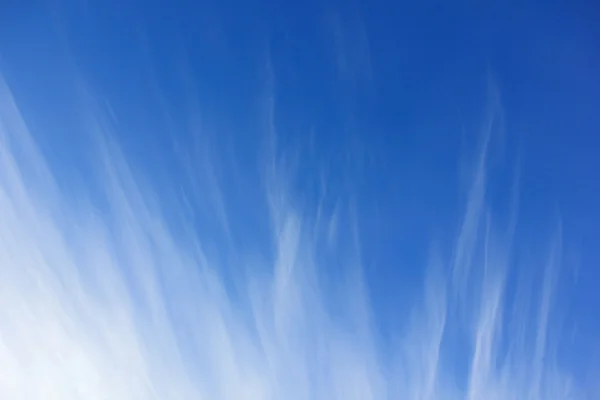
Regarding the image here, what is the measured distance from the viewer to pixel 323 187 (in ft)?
39.5

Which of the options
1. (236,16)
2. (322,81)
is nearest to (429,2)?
(322,81)

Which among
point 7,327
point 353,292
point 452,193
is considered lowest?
point 7,327

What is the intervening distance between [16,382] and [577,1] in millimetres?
20955

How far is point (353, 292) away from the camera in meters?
12.8

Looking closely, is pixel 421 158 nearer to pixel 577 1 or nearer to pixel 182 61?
pixel 577 1

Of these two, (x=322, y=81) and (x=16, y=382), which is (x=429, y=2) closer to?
(x=322, y=81)

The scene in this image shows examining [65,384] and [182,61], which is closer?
[182,61]

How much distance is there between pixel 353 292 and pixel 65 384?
35.0 ft

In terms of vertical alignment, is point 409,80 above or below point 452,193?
above

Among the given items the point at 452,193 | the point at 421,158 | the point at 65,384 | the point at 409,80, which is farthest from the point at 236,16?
the point at 65,384

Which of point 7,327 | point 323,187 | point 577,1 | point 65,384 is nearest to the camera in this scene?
point 577,1

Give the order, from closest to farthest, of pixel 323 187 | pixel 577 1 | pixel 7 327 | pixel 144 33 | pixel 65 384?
pixel 577 1
pixel 144 33
pixel 323 187
pixel 7 327
pixel 65 384

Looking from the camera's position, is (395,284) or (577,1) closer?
(577,1)

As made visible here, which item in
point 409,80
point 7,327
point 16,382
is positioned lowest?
point 16,382
